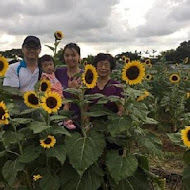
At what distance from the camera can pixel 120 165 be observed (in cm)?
255

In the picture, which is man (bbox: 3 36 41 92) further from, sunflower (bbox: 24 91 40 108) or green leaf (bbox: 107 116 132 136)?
green leaf (bbox: 107 116 132 136)

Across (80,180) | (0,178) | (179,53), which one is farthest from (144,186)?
(179,53)

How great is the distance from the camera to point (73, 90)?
2.63m

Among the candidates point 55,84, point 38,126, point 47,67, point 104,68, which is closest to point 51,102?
point 38,126

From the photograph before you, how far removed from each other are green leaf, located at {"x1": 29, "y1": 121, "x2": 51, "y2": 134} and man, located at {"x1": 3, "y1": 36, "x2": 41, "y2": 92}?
0.92 metres

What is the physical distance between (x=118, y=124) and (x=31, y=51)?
1297 millimetres

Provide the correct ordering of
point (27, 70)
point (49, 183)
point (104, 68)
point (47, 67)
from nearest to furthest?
point (49, 183)
point (104, 68)
point (27, 70)
point (47, 67)

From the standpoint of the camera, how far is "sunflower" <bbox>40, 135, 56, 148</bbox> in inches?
98.6

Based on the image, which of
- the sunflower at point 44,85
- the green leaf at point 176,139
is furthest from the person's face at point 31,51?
the green leaf at point 176,139

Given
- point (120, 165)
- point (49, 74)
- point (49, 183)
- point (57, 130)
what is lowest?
point (49, 183)

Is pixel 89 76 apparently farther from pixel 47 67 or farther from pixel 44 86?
pixel 47 67

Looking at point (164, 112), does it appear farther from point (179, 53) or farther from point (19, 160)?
point (179, 53)

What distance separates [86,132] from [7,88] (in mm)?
664

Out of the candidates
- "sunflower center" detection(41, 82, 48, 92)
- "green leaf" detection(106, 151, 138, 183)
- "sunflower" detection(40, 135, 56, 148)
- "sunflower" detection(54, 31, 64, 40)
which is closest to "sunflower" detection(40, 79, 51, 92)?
"sunflower center" detection(41, 82, 48, 92)
